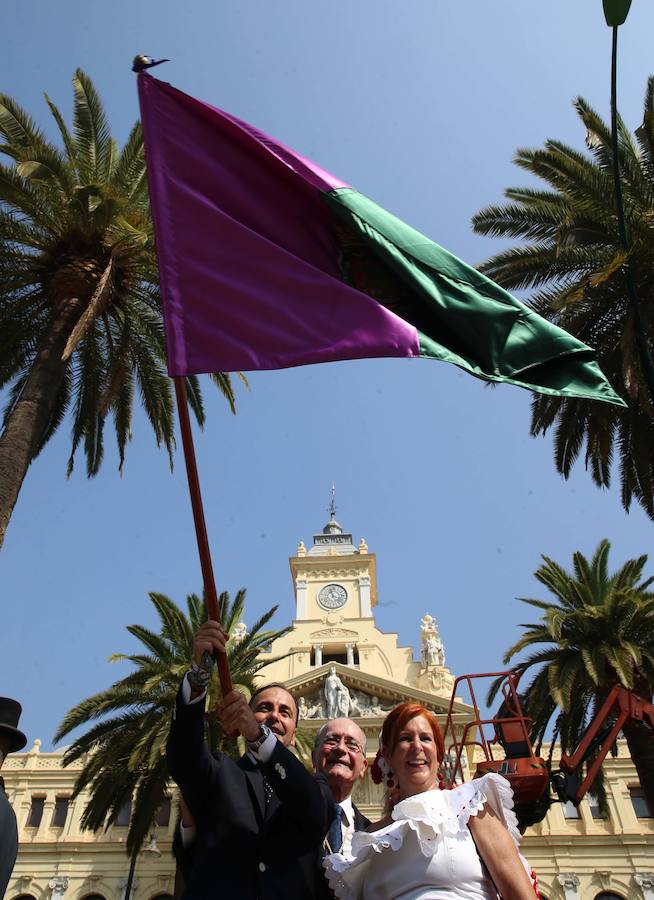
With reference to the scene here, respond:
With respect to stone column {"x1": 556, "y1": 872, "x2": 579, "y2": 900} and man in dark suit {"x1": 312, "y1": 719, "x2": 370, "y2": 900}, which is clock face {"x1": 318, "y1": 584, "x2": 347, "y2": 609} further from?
man in dark suit {"x1": 312, "y1": 719, "x2": 370, "y2": 900}

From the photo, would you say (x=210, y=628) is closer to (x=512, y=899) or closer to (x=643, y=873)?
(x=512, y=899)

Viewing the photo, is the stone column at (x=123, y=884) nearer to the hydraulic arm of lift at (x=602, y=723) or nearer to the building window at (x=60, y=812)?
the building window at (x=60, y=812)

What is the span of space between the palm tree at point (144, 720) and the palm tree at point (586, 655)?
8070 millimetres

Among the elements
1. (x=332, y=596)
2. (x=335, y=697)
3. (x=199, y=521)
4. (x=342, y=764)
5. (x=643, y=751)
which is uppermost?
(x=332, y=596)

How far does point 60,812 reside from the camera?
122ft

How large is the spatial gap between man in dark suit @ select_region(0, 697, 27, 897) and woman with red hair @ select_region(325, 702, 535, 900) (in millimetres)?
1414

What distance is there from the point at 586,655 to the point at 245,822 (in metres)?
19.1

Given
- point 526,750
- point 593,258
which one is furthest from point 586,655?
point 593,258

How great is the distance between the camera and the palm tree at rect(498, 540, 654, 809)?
20.4 meters

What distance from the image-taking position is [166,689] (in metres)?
22.2

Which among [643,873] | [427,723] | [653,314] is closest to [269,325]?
[427,723]

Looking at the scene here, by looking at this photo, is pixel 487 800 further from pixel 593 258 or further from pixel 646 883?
pixel 646 883

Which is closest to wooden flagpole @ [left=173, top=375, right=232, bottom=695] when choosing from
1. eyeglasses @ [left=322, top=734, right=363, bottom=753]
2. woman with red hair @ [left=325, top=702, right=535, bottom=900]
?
eyeglasses @ [left=322, top=734, right=363, bottom=753]

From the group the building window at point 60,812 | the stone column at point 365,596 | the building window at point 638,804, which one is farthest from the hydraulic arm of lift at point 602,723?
the building window at point 60,812
